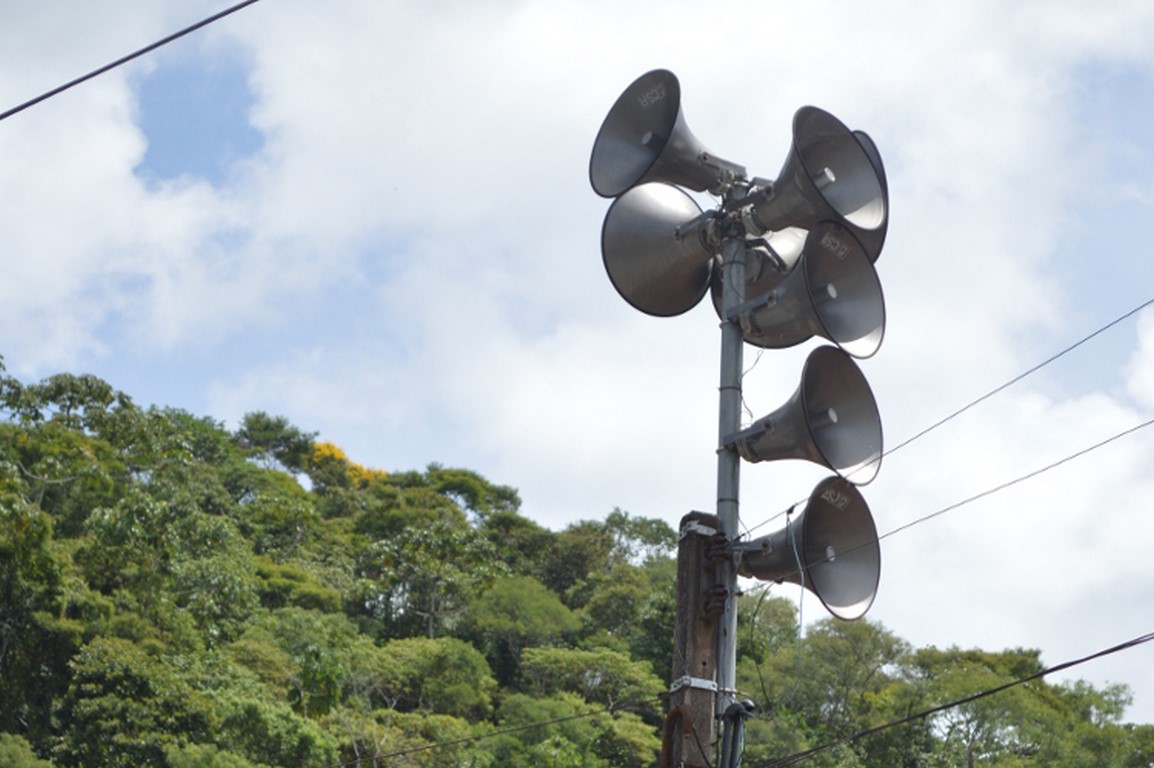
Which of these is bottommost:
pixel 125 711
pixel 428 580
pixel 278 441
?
pixel 125 711

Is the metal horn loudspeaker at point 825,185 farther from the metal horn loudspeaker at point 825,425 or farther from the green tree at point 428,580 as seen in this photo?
the green tree at point 428,580

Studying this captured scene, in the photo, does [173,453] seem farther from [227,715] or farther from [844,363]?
[844,363]

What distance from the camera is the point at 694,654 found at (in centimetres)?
703

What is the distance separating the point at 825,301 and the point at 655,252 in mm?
1504

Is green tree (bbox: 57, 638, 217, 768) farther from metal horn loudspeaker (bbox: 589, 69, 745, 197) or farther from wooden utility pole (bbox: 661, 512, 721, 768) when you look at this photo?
wooden utility pole (bbox: 661, 512, 721, 768)

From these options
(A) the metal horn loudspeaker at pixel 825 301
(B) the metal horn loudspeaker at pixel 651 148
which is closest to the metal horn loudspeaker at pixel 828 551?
(A) the metal horn loudspeaker at pixel 825 301

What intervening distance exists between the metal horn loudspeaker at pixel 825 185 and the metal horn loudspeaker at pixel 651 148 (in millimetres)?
515

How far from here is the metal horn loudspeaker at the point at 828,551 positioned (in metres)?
7.36

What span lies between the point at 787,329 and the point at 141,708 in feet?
70.5

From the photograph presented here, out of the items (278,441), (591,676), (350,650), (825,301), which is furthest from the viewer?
(278,441)

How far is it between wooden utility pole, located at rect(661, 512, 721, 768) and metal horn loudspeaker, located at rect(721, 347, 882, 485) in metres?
0.52

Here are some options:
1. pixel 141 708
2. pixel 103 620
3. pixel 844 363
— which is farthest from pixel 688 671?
pixel 103 620

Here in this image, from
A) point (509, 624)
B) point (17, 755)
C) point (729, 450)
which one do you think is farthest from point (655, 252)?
point (509, 624)

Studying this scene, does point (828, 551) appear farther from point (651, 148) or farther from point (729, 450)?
point (651, 148)
